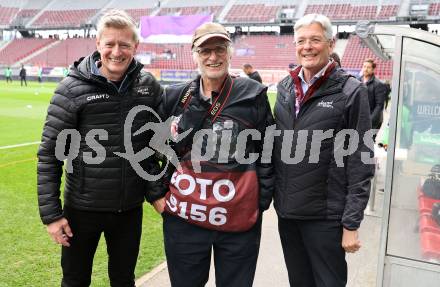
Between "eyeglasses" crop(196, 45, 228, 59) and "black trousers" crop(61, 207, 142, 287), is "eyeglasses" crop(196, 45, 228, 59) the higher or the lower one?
the higher one

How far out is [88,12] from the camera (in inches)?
2138

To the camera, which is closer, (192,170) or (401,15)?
(192,170)

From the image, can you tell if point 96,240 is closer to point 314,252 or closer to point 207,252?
point 207,252

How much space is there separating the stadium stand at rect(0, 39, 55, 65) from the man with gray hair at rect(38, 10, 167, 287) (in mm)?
52687

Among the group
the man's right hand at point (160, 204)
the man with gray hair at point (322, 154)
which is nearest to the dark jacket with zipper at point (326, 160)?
the man with gray hair at point (322, 154)

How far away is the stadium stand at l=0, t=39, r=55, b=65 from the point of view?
5031 centimetres

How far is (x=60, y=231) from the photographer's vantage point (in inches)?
102

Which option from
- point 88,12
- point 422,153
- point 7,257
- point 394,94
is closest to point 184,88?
point 394,94

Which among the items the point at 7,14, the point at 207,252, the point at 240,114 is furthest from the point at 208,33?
the point at 7,14

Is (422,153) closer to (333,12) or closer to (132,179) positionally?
(132,179)

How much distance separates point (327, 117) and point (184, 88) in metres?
0.83

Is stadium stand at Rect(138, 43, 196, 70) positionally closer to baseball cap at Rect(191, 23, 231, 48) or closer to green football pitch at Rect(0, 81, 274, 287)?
green football pitch at Rect(0, 81, 274, 287)

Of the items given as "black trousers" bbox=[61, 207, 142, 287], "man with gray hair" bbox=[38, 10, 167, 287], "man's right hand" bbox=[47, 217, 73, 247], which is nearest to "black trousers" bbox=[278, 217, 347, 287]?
"man with gray hair" bbox=[38, 10, 167, 287]

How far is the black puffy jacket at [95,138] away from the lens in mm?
2502
